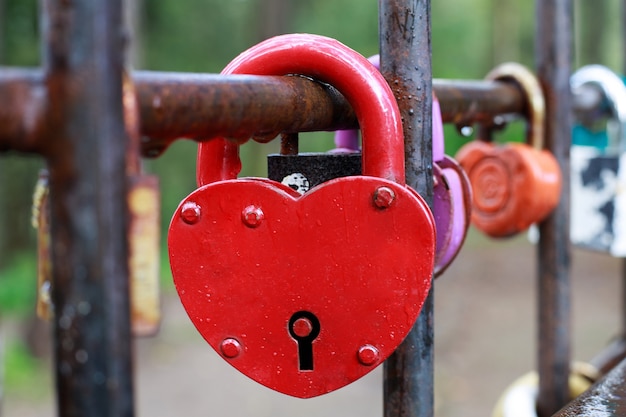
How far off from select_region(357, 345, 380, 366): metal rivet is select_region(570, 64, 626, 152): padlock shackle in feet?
3.57

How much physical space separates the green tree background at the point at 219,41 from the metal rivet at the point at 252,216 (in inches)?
166

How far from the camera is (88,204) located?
39 centimetres

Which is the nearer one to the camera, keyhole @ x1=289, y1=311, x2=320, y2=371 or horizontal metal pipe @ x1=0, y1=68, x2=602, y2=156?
horizontal metal pipe @ x1=0, y1=68, x2=602, y2=156

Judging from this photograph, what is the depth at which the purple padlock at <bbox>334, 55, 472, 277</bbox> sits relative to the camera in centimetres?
77

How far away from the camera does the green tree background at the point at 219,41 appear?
665 centimetres

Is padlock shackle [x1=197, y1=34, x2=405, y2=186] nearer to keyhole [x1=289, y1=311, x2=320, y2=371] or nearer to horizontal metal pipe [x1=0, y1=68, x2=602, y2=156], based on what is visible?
horizontal metal pipe [x1=0, y1=68, x2=602, y2=156]

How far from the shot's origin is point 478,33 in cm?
1335

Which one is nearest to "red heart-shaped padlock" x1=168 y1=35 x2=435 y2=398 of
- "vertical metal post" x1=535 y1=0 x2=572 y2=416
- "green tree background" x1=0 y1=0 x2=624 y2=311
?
"vertical metal post" x1=535 y1=0 x2=572 y2=416

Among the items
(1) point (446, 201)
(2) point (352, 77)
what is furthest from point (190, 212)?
(1) point (446, 201)

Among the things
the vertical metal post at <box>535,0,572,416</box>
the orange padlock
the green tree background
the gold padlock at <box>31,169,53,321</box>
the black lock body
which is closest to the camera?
the gold padlock at <box>31,169,53,321</box>

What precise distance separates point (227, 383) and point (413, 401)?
143 inches

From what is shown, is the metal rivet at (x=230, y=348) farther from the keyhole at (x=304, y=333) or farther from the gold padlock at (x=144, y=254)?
the gold padlock at (x=144, y=254)

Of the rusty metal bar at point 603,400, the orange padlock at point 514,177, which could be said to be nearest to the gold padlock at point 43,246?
the rusty metal bar at point 603,400

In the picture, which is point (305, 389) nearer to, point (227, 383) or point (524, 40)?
point (227, 383)
